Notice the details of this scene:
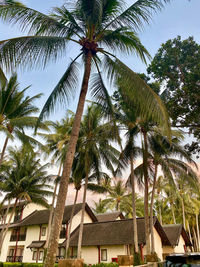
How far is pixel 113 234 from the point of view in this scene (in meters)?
21.4

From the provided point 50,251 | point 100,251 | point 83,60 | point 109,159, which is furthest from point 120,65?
point 100,251

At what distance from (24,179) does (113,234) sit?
10.3m

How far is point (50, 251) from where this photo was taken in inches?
204

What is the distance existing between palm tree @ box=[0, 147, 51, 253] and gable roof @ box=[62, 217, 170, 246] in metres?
5.91

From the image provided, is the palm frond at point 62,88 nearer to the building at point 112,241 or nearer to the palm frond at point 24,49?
the palm frond at point 24,49

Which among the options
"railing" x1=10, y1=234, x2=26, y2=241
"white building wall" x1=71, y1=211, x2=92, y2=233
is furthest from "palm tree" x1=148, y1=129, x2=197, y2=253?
"railing" x1=10, y1=234, x2=26, y2=241

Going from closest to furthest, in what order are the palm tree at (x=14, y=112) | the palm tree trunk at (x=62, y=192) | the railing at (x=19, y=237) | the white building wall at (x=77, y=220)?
the palm tree trunk at (x=62, y=192) < the palm tree at (x=14, y=112) < the white building wall at (x=77, y=220) < the railing at (x=19, y=237)

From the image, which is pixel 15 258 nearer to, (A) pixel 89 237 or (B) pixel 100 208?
(A) pixel 89 237

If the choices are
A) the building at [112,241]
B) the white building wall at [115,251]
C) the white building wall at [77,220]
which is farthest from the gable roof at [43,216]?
the white building wall at [115,251]

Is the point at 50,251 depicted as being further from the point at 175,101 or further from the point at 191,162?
the point at 191,162

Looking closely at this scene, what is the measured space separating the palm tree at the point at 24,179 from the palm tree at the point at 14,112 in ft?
24.9

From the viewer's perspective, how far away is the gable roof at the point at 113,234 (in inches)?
788

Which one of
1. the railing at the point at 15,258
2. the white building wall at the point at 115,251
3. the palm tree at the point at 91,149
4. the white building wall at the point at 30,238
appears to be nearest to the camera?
the palm tree at the point at 91,149

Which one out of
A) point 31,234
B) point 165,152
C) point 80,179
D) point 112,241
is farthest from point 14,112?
point 31,234
